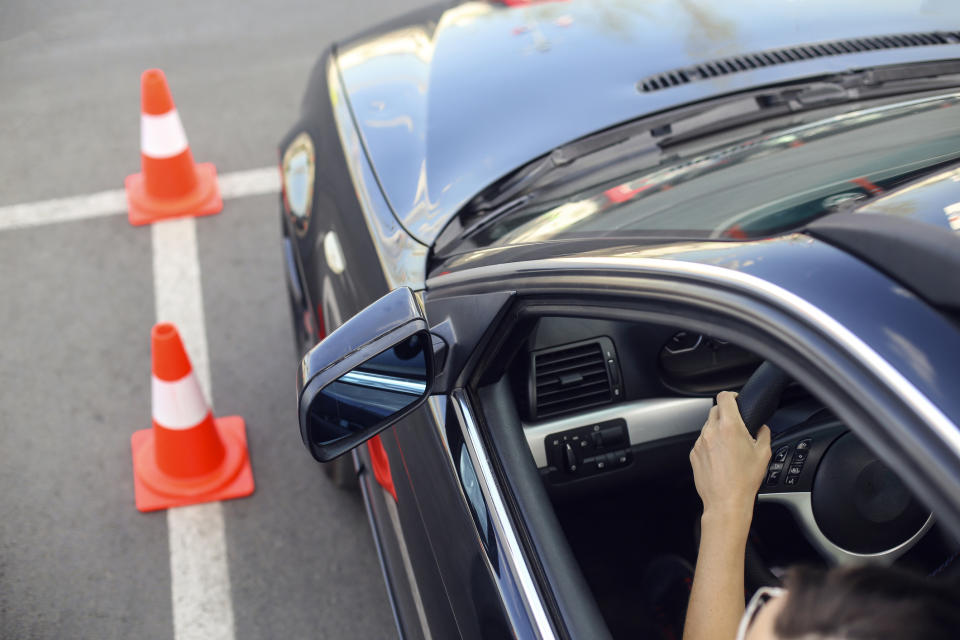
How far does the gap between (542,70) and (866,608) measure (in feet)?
5.71

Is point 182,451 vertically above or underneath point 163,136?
underneath

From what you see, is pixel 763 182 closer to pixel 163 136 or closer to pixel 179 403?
pixel 179 403

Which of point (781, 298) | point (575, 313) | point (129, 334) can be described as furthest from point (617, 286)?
point (129, 334)

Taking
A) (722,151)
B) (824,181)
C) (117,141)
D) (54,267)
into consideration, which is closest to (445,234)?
(722,151)

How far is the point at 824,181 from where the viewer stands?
60.1 inches

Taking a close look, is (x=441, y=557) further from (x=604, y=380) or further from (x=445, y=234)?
(x=445, y=234)

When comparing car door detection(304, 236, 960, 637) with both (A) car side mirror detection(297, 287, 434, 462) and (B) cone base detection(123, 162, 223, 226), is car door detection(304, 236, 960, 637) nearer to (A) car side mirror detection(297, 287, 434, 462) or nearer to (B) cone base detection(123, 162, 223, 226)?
(A) car side mirror detection(297, 287, 434, 462)

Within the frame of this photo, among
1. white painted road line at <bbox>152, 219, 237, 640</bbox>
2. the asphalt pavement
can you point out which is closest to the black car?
the asphalt pavement

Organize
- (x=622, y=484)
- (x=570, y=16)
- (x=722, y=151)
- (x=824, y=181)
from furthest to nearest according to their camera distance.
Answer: (x=570, y=16) → (x=622, y=484) → (x=722, y=151) → (x=824, y=181)

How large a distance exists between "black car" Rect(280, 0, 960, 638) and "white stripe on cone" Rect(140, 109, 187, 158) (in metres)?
1.31

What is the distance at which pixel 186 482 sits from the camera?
3.10m

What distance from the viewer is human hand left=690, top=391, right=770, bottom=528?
146 cm

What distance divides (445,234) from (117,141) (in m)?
3.29

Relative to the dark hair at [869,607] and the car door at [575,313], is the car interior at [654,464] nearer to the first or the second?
the car door at [575,313]
